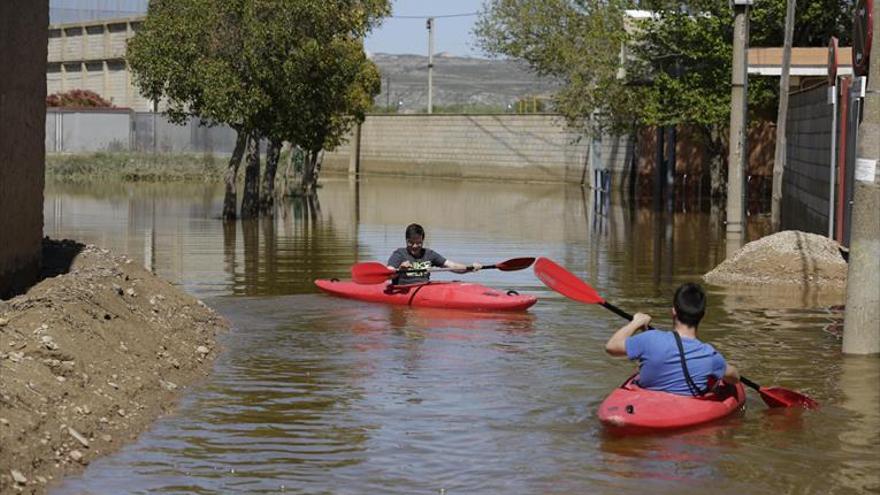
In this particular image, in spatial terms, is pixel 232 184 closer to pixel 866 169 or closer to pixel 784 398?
pixel 866 169

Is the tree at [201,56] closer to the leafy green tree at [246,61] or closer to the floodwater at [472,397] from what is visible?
the leafy green tree at [246,61]

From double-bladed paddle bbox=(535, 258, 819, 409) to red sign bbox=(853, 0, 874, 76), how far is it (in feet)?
14.4

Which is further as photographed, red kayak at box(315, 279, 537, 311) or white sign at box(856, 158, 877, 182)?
red kayak at box(315, 279, 537, 311)

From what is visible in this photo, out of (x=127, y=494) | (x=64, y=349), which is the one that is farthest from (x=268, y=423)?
(x=127, y=494)

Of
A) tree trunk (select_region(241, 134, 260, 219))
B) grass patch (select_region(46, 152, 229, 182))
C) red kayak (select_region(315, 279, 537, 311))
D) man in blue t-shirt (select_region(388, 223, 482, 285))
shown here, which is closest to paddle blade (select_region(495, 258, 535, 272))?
man in blue t-shirt (select_region(388, 223, 482, 285))

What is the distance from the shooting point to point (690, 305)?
1141 centimetres

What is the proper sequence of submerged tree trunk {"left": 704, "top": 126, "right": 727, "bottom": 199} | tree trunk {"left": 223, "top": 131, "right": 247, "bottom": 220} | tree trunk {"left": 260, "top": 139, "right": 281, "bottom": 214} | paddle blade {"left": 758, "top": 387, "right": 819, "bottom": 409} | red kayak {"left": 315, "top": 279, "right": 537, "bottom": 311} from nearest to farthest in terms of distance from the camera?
paddle blade {"left": 758, "top": 387, "right": 819, "bottom": 409} → red kayak {"left": 315, "top": 279, "right": 537, "bottom": 311} → tree trunk {"left": 223, "top": 131, "right": 247, "bottom": 220} → tree trunk {"left": 260, "top": 139, "right": 281, "bottom": 214} → submerged tree trunk {"left": 704, "top": 126, "right": 727, "bottom": 199}

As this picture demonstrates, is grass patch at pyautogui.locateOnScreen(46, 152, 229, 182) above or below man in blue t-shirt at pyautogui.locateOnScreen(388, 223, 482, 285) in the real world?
above

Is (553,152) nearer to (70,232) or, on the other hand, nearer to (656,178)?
(656,178)

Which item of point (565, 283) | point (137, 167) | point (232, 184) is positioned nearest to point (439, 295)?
point (565, 283)

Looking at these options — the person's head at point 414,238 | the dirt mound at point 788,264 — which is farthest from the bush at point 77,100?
the person's head at point 414,238

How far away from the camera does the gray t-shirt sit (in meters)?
19.8

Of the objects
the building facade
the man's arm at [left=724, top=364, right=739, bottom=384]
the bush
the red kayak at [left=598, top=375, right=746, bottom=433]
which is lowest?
the red kayak at [left=598, top=375, right=746, bottom=433]

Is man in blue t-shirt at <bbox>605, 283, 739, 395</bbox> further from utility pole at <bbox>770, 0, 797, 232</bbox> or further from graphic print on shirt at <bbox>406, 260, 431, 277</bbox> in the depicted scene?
utility pole at <bbox>770, 0, 797, 232</bbox>
